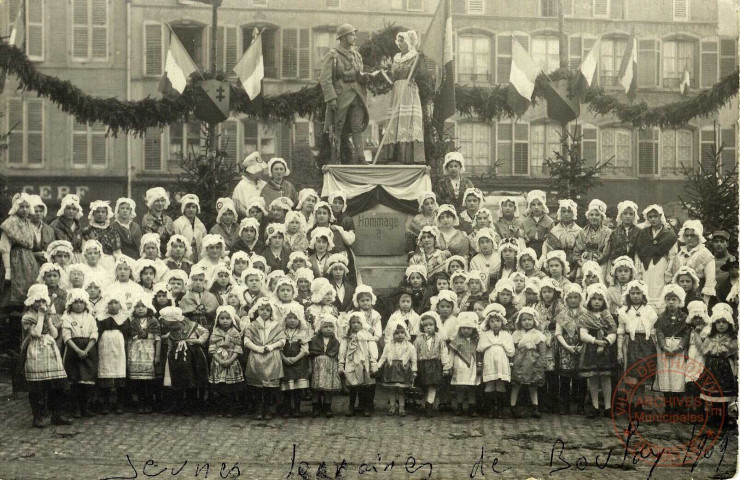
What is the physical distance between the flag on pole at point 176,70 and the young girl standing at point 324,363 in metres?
5.56

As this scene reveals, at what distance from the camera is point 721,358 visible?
766 cm

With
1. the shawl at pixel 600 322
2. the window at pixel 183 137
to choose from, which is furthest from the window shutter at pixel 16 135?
the shawl at pixel 600 322

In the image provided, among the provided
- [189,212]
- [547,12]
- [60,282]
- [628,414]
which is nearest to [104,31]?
[547,12]

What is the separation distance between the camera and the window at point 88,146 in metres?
20.7

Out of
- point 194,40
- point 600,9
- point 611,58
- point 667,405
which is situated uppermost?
point 194,40

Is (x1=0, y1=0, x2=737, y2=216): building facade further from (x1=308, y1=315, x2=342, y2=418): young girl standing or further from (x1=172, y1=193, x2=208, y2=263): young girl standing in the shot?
(x1=308, y1=315, x2=342, y2=418): young girl standing

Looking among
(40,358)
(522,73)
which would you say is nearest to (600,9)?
(522,73)

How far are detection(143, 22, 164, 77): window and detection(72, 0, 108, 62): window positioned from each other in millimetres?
982

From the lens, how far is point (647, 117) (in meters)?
11.9

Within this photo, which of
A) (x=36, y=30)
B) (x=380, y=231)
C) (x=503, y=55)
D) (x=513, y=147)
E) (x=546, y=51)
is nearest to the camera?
(x=380, y=231)

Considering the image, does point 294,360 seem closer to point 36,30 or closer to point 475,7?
point 475,7

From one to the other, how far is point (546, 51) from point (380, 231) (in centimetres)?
745

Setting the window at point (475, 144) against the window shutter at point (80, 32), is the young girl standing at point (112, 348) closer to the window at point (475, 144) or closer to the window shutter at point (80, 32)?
the window shutter at point (80, 32)

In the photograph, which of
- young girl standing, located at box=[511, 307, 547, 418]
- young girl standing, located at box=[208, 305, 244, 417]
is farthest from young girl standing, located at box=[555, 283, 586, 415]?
young girl standing, located at box=[208, 305, 244, 417]
